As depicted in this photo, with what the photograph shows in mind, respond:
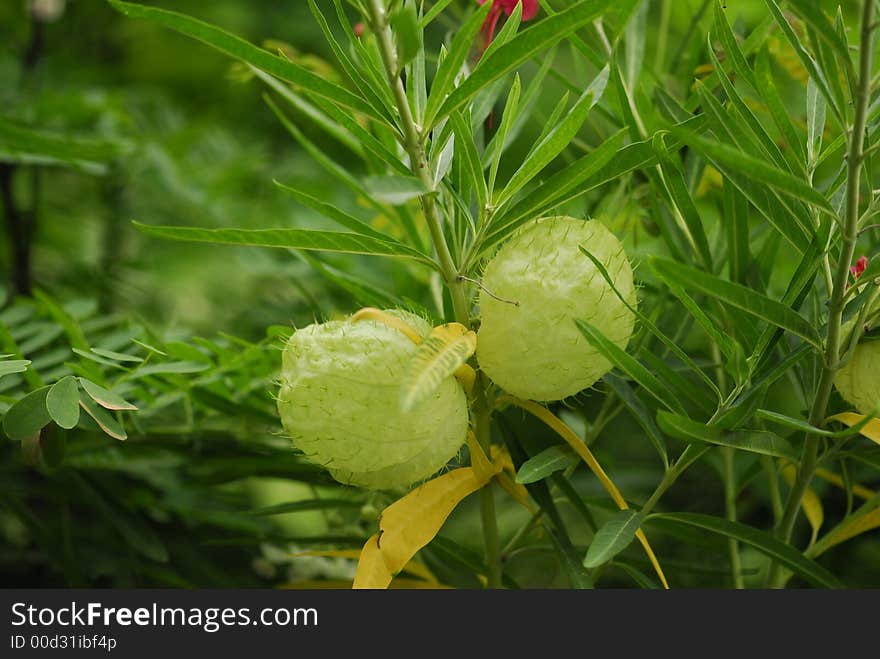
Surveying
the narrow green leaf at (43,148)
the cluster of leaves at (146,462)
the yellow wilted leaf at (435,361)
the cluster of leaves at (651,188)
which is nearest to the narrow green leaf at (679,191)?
the cluster of leaves at (651,188)

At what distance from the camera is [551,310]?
356 mm

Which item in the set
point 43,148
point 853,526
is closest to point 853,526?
point 853,526

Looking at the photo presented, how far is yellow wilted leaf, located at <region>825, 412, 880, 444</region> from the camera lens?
357 millimetres

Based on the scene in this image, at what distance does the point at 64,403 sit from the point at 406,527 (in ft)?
0.53

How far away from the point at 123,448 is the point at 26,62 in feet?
1.61

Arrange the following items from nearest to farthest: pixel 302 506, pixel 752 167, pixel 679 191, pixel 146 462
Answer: pixel 752 167 < pixel 679 191 < pixel 302 506 < pixel 146 462

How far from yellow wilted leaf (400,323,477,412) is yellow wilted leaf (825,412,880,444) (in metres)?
0.15

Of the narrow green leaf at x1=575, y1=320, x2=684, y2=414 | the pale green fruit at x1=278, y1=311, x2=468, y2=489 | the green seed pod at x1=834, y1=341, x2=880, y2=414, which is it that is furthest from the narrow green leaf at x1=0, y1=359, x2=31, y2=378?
the green seed pod at x1=834, y1=341, x2=880, y2=414

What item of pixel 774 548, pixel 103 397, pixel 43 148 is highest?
pixel 43 148

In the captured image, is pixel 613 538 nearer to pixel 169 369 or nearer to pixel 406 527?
pixel 406 527

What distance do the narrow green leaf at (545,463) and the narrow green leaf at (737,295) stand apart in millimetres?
93

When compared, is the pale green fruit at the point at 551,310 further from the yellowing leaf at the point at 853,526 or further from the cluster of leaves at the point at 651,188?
the yellowing leaf at the point at 853,526

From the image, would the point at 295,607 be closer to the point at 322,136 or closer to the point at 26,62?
the point at 26,62

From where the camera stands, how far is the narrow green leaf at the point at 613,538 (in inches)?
13.4
